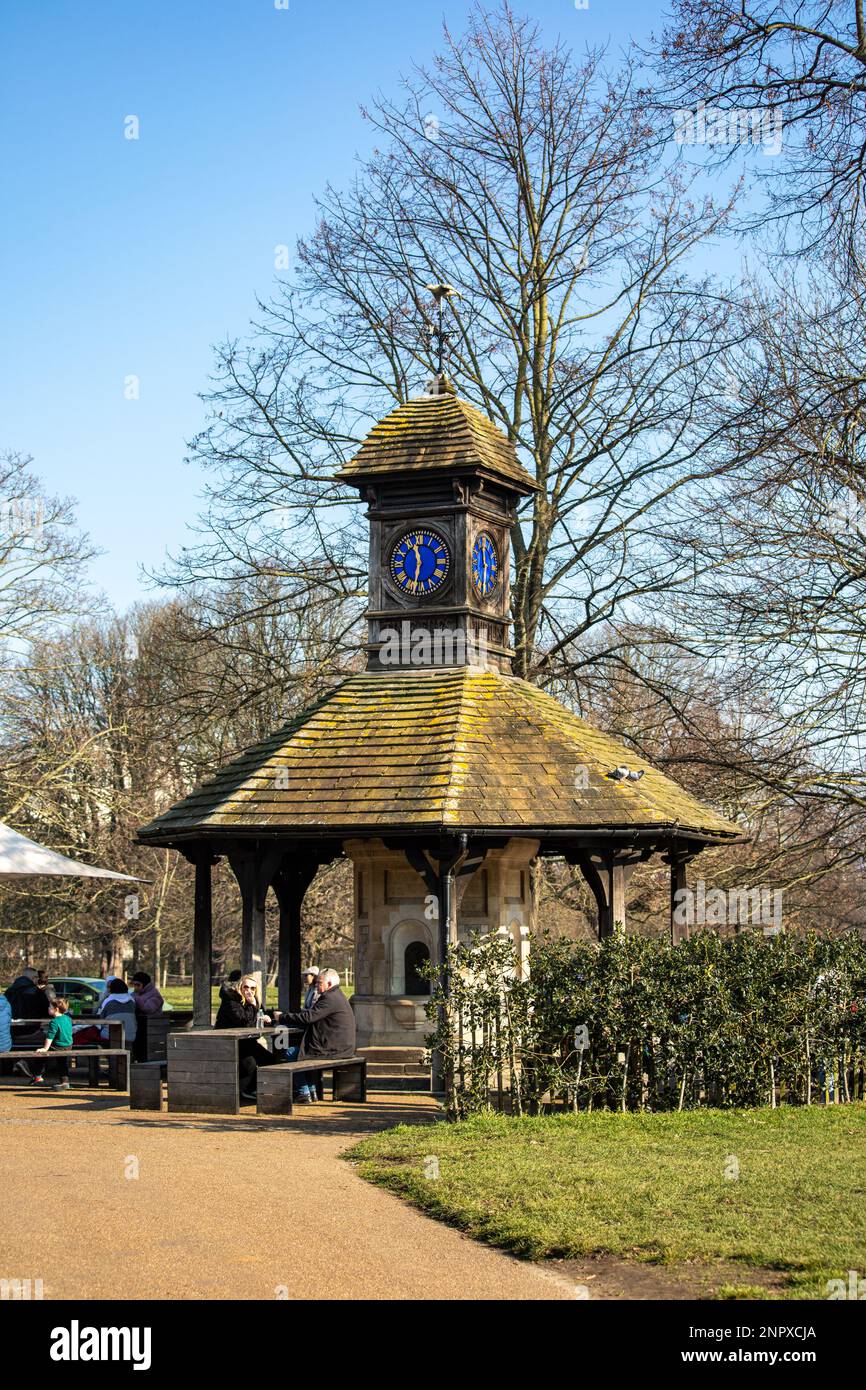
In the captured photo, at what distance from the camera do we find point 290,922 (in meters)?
19.5

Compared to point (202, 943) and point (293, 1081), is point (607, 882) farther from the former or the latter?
point (202, 943)

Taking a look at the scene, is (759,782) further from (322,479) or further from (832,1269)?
Answer: (832,1269)

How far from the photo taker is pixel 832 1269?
702 cm

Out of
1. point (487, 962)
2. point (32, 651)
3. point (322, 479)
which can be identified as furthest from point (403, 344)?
point (487, 962)

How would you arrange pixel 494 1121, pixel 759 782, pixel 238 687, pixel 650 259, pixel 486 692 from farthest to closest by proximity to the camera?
pixel 650 259, pixel 238 687, pixel 759 782, pixel 486 692, pixel 494 1121

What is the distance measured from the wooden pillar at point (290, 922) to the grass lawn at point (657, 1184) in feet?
23.2

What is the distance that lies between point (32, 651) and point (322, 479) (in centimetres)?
985

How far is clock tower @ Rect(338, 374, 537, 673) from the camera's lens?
1903 cm

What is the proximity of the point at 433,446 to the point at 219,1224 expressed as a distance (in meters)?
12.7

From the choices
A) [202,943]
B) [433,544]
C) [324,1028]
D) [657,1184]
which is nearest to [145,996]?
[202,943]

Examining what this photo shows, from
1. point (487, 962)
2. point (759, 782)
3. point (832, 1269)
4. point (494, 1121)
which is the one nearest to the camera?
point (832, 1269)

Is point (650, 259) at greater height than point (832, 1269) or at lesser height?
greater

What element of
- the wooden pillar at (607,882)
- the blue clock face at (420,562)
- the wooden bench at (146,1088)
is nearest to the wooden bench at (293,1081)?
the wooden bench at (146,1088)

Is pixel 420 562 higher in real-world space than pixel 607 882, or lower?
higher
